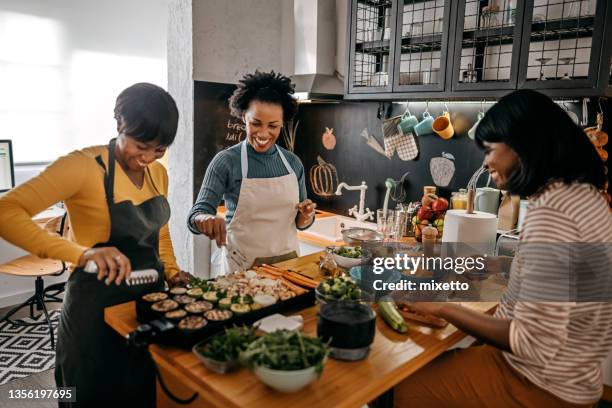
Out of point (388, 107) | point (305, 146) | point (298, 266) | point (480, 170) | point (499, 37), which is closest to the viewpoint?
point (298, 266)

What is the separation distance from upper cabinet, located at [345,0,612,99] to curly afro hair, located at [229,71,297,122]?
2.51 ft

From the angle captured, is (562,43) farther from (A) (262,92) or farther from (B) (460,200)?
(A) (262,92)

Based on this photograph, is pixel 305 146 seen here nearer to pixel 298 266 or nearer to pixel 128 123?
pixel 298 266

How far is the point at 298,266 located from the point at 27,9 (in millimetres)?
3678

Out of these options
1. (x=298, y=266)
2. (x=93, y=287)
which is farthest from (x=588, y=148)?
(x=93, y=287)

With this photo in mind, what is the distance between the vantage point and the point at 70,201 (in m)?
1.59

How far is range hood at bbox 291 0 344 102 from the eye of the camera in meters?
3.26

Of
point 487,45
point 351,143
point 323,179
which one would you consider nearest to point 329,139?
point 351,143

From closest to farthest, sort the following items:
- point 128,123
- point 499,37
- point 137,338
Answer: point 137,338, point 128,123, point 499,37

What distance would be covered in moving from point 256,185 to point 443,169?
1.39m

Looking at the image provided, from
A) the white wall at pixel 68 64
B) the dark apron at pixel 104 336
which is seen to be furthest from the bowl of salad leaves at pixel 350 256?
the white wall at pixel 68 64

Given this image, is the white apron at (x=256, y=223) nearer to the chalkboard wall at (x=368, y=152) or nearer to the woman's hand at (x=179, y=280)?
the woman's hand at (x=179, y=280)

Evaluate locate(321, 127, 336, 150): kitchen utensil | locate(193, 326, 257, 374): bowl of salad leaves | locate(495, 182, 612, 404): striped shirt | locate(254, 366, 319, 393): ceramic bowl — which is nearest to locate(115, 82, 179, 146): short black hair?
locate(193, 326, 257, 374): bowl of salad leaves

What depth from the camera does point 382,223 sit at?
3021 millimetres
